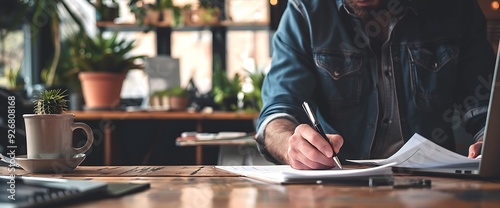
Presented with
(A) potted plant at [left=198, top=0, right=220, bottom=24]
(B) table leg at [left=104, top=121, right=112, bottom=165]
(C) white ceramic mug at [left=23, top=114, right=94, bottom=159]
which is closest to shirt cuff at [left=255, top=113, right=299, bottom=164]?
(C) white ceramic mug at [left=23, top=114, right=94, bottom=159]

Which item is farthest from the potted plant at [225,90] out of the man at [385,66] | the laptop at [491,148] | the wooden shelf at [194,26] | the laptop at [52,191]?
the laptop at [52,191]

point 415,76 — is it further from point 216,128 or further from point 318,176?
point 216,128

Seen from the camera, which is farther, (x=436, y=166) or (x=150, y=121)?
(x=150, y=121)

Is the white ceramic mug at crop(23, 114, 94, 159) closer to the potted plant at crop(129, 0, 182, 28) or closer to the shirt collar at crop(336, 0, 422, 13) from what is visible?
the shirt collar at crop(336, 0, 422, 13)

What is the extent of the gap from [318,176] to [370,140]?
0.86 meters

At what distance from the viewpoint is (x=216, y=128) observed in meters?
4.77

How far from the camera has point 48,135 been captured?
126cm

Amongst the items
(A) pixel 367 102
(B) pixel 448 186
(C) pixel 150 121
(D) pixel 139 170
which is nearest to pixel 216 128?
(C) pixel 150 121

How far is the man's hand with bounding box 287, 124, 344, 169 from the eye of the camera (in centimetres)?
132

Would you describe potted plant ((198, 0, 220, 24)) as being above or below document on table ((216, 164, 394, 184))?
above

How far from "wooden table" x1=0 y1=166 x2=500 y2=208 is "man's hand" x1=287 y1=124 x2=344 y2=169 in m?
0.15

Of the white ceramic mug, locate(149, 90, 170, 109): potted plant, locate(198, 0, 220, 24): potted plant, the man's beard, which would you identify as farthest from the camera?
locate(198, 0, 220, 24): potted plant

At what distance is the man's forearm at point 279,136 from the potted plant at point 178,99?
8.61ft

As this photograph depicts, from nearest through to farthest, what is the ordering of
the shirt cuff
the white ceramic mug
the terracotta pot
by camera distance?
the white ceramic mug < the shirt cuff < the terracotta pot
